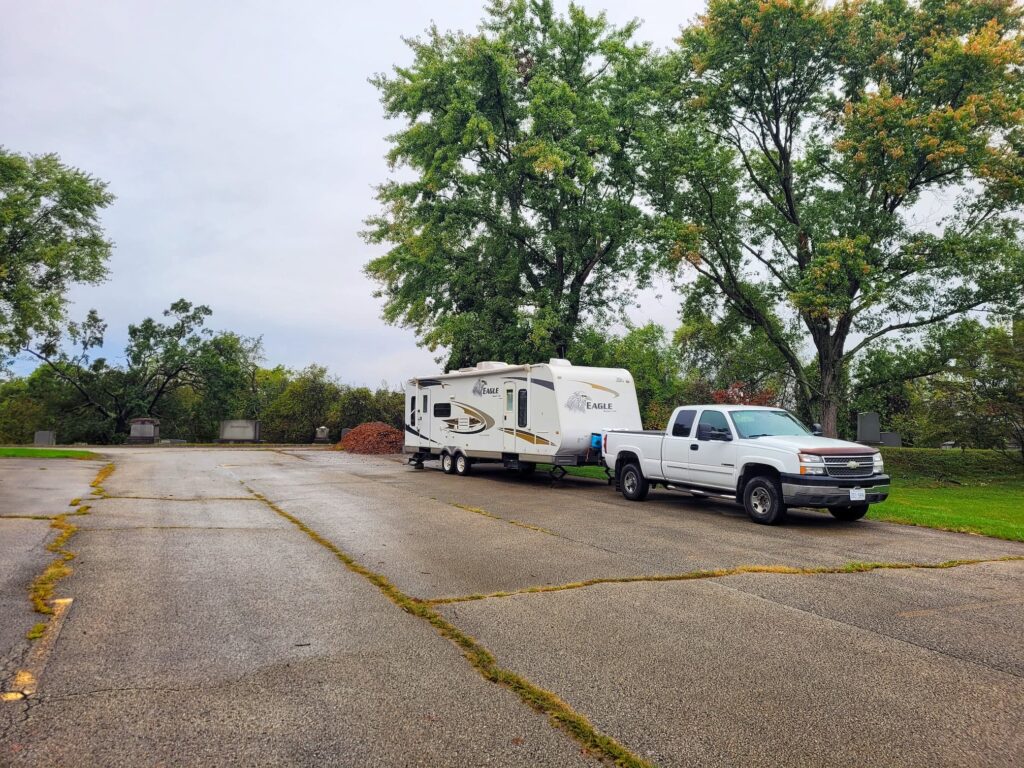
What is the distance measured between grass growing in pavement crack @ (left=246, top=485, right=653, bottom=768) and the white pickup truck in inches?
283

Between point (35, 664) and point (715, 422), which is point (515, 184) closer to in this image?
point (715, 422)

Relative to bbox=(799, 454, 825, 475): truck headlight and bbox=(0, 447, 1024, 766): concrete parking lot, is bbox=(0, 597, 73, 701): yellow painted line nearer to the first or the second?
bbox=(0, 447, 1024, 766): concrete parking lot

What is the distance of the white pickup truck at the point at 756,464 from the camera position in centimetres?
1118

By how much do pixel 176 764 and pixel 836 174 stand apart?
27515mm

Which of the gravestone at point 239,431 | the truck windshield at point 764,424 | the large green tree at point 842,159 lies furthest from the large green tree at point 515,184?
the gravestone at point 239,431

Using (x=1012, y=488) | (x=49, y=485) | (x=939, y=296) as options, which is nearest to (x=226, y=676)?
(x=49, y=485)

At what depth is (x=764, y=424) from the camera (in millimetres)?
12930

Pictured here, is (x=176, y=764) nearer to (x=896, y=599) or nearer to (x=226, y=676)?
(x=226, y=676)

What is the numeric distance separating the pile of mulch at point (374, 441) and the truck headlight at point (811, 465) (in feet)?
90.1

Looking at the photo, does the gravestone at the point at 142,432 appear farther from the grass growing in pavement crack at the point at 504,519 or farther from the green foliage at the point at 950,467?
the green foliage at the point at 950,467

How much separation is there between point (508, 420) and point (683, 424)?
6.67m

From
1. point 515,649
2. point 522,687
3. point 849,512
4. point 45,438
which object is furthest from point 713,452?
point 45,438

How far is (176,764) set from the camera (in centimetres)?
328

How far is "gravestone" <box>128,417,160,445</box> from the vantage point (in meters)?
47.2
